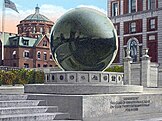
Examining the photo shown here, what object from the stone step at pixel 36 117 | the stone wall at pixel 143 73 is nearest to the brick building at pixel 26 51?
the stone wall at pixel 143 73

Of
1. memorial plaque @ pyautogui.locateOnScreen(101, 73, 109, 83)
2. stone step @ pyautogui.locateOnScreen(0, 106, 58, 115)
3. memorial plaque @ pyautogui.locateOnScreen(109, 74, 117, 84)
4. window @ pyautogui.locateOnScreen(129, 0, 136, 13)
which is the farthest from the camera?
window @ pyautogui.locateOnScreen(129, 0, 136, 13)

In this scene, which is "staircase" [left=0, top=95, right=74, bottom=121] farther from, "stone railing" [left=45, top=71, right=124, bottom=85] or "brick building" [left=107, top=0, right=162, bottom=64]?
"brick building" [left=107, top=0, right=162, bottom=64]

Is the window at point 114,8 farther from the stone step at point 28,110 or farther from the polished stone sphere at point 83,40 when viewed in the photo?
the stone step at point 28,110

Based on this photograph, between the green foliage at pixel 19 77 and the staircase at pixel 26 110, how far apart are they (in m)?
32.3

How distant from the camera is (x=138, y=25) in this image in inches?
2205

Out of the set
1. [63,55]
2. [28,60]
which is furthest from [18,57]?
[63,55]

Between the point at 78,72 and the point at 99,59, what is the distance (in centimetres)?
121

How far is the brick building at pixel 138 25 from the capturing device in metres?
53.0

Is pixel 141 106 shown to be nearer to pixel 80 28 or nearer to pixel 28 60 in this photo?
pixel 80 28

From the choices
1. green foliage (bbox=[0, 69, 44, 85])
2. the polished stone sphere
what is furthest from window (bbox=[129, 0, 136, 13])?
the polished stone sphere

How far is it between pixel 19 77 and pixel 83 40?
110 ft

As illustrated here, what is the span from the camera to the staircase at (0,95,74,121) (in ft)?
36.7

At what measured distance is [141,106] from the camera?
14.4 m

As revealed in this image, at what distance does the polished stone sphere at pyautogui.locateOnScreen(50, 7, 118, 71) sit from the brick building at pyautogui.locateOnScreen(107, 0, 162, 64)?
123ft
